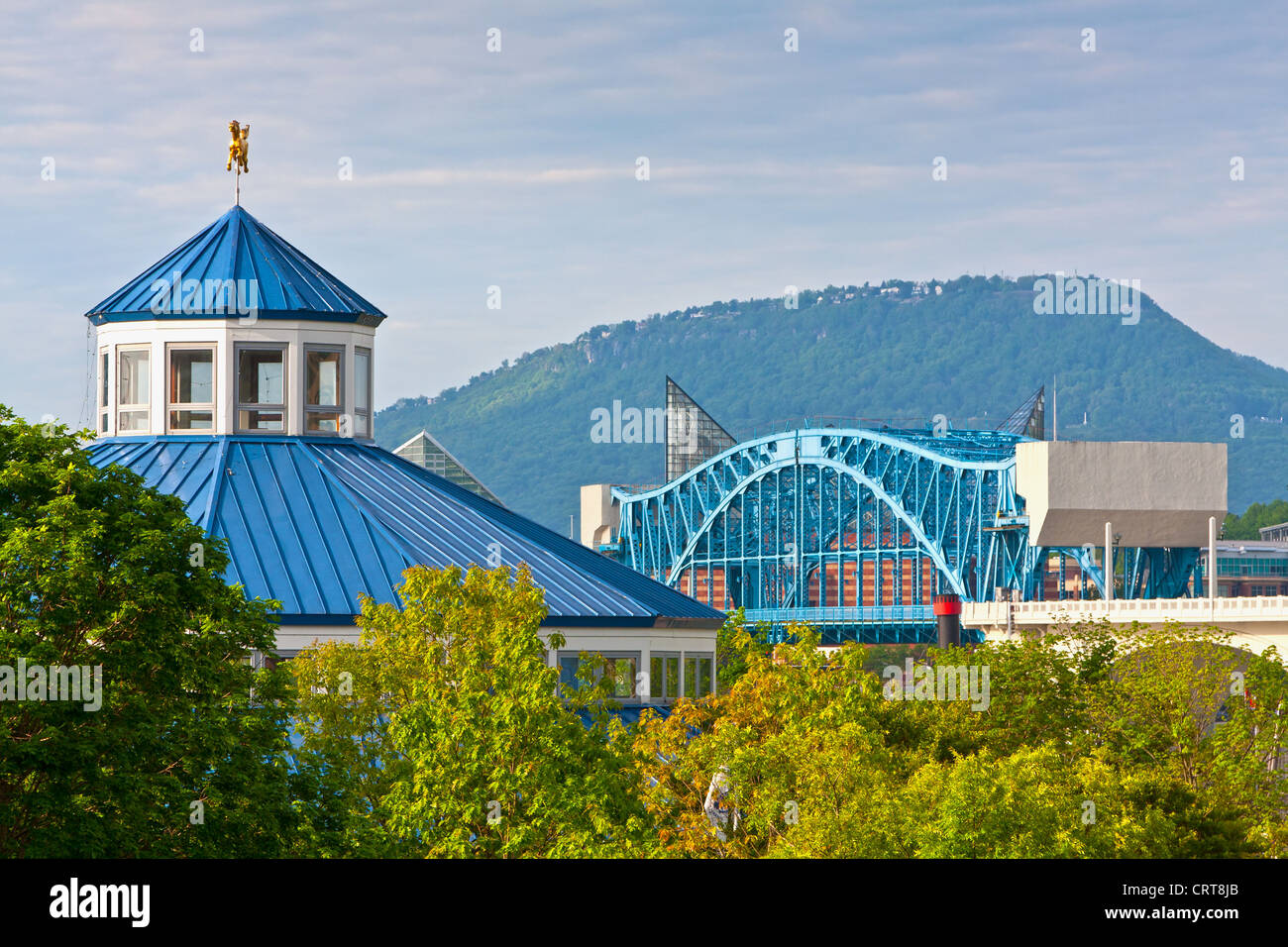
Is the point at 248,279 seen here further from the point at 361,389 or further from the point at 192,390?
the point at 361,389

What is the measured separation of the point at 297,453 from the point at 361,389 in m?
3.32

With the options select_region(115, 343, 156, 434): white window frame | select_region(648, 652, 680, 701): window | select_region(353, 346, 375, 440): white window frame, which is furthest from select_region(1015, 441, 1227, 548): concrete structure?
select_region(115, 343, 156, 434): white window frame

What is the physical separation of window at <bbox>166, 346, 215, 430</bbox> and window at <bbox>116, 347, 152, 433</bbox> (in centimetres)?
79

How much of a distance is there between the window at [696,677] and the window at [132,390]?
57.3 feet

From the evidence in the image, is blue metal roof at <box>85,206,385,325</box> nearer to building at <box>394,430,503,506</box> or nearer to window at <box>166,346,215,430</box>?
window at <box>166,346,215,430</box>

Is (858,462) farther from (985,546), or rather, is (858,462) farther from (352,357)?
(352,357)

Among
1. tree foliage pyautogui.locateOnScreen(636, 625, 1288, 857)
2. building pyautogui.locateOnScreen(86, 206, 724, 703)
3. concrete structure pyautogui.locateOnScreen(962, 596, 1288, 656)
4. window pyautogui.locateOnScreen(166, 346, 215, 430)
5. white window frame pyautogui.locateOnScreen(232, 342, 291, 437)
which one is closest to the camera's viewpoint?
tree foliage pyautogui.locateOnScreen(636, 625, 1288, 857)

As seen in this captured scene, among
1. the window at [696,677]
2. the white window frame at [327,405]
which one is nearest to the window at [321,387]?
the white window frame at [327,405]

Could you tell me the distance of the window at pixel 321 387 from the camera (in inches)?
2295

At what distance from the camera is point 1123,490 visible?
125625 millimetres

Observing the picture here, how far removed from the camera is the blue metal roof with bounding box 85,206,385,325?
188ft

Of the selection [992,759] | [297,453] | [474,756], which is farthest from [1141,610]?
[474,756]
